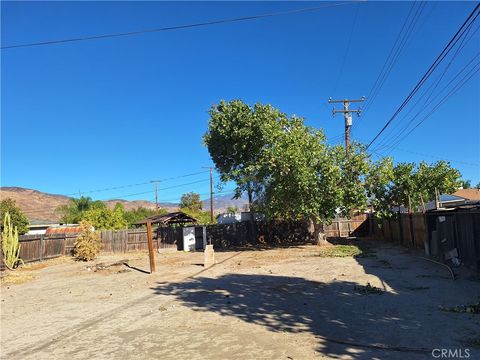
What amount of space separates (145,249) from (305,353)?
88.7 feet

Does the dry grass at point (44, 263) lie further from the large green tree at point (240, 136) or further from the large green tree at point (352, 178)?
the large green tree at point (352, 178)

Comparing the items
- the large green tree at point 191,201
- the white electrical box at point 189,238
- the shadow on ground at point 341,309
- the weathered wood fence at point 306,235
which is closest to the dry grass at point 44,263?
the weathered wood fence at point 306,235

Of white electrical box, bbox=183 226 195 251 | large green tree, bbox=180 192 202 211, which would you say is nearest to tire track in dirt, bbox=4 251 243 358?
white electrical box, bbox=183 226 195 251

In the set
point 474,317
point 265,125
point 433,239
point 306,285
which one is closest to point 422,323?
point 474,317

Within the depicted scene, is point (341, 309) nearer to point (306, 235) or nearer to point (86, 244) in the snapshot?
point (86, 244)

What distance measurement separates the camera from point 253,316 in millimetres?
8438

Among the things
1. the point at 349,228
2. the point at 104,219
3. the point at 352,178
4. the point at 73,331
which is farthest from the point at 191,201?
the point at 73,331

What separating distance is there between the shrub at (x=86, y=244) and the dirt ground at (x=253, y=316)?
1098 centimetres

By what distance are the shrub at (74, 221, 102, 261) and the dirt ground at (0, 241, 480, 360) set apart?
10983mm

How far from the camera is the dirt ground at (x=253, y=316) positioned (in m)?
6.39

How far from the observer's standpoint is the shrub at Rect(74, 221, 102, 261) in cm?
2660

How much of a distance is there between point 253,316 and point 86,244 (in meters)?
20.8

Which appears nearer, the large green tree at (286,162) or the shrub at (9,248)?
the shrub at (9,248)

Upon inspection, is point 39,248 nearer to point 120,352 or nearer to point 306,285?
point 306,285
